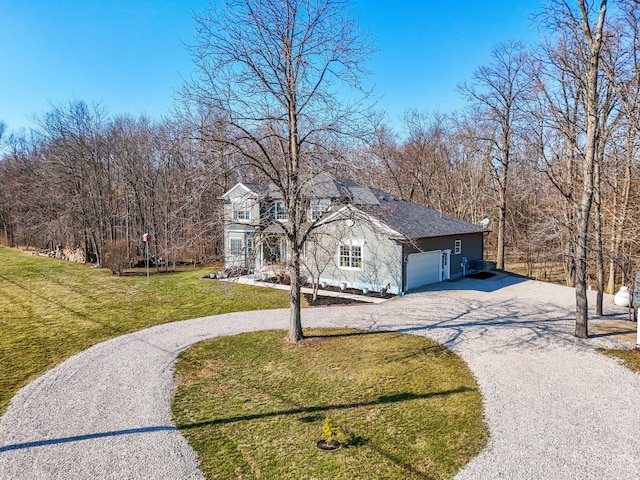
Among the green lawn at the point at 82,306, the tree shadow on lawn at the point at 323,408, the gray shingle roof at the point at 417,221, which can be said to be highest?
the gray shingle roof at the point at 417,221

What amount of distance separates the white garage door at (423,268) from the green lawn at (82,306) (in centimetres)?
554

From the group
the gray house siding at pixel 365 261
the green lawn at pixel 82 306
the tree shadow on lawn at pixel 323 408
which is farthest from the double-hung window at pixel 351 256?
the tree shadow on lawn at pixel 323 408

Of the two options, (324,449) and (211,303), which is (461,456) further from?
(211,303)

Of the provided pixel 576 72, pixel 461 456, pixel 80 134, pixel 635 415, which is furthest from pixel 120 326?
pixel 80 134

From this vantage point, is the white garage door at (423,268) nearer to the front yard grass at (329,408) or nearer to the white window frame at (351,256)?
the white window frame at (351,256)

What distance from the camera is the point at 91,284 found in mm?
20141

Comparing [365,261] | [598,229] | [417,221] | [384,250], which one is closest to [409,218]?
[417,221]

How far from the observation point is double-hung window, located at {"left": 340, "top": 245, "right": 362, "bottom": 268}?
17.5 meters

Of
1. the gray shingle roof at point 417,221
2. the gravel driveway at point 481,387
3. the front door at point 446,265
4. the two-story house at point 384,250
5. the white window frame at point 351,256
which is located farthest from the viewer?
the front door at point 446,265

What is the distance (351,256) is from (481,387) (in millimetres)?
10294

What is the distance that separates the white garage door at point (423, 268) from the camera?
17.1 metres

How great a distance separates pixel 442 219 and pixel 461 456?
54.2ft

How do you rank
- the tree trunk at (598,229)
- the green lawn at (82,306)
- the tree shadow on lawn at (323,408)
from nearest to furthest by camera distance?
the tree shadow on lawn at (323,408) → the green lawn at (82,306) → the tree trunk at (598,229)

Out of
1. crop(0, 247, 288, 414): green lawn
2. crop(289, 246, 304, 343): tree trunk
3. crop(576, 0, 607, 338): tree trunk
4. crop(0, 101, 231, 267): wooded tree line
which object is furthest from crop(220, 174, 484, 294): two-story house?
crop(0, 101, 231, 267): wooded tree line
